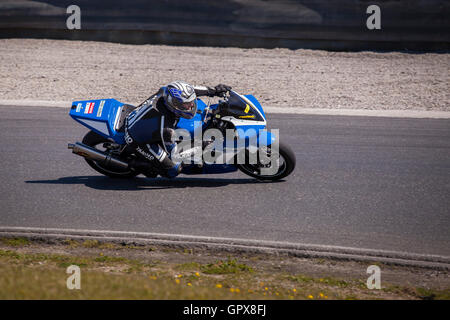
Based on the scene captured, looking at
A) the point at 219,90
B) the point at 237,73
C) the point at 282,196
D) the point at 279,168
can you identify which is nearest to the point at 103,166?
the point at 219,90

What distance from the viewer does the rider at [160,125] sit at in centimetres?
750

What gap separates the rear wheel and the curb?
1739 millimetres

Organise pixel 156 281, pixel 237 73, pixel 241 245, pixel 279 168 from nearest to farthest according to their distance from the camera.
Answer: pixel 156 281 → pixel 241 245 → pixel 279 168 → pixel 237 73

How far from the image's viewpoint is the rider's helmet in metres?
7.39

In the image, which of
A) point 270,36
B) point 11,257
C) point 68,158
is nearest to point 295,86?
point 270,36

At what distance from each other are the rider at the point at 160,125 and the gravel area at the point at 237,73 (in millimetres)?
6067

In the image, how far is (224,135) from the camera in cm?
775

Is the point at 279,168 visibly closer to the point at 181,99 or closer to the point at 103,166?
the point at 181,99

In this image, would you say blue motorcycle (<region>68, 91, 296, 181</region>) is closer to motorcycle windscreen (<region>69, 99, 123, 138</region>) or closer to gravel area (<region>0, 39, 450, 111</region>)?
motorcycle windscreen (<region>69, 99, 123, 138</region>)

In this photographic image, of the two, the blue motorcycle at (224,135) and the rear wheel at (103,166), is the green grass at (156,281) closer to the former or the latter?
the blue motorcycle at (224,135)

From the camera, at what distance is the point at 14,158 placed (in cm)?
934

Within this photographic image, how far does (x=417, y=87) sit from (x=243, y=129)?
812cm

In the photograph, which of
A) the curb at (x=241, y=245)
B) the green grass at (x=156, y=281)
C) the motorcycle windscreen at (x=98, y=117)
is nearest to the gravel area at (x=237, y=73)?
the motorcycle windscreen at (x=98, y=117)

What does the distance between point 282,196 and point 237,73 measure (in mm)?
8496
